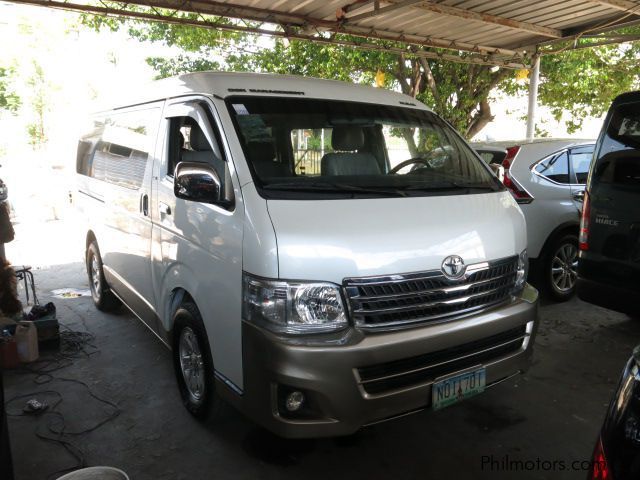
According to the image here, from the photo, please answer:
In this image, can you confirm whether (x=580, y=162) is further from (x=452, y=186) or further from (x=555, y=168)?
(x=452, y=186)

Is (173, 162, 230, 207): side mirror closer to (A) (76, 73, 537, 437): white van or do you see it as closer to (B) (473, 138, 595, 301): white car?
(A) (76, 73, 537, 437): white van

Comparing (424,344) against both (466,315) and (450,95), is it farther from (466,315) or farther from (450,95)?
(450,95)

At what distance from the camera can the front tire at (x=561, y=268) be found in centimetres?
557

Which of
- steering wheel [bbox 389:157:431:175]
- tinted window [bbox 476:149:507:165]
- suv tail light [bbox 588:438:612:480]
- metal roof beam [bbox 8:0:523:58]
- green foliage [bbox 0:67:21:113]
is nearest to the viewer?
suv tail light [bbox 588:438:612:480]

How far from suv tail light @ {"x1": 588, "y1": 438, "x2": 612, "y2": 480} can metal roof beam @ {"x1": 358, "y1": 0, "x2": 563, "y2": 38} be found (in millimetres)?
5984

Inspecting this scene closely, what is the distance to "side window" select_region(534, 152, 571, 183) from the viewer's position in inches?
221

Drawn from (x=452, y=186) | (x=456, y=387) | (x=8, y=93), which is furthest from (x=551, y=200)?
(x=8, y=93)

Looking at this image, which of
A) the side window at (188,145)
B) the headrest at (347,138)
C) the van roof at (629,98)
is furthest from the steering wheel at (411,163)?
the van roof at (629,98)

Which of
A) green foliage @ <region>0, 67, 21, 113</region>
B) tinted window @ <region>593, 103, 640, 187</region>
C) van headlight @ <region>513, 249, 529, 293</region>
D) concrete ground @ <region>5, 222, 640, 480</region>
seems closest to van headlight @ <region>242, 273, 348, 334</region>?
concrete ground @ <region>5, 222, 640, 480</region>

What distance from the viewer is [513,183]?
558cm

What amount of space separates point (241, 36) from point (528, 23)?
Result: 321 inches

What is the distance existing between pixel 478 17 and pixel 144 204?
5790 mm

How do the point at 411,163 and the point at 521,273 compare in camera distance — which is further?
the point at 411,163

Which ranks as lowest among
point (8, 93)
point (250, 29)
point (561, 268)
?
point (561, 268)
